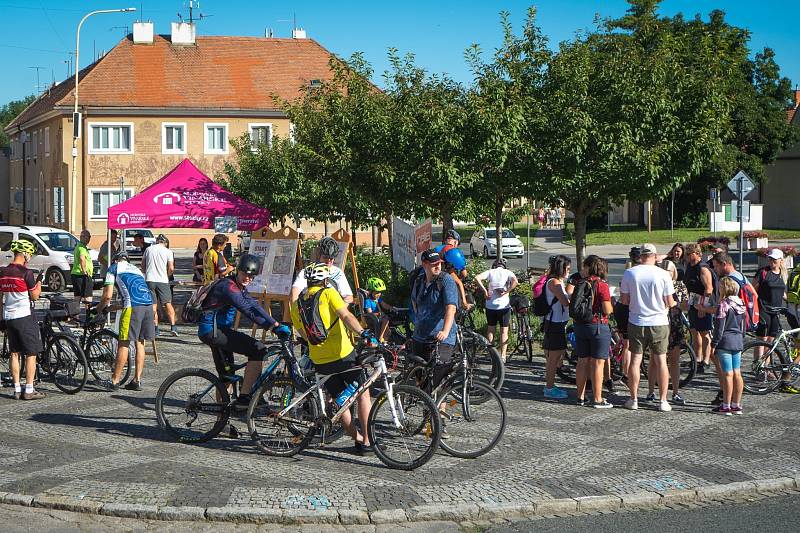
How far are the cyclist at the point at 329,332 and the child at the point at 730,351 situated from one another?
447cm

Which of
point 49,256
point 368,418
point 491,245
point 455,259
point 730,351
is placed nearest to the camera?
point 368,418

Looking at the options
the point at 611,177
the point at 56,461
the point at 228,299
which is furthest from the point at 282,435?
the point at 611,177

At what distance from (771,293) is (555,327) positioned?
11.0 feet

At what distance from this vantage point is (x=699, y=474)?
8211mm

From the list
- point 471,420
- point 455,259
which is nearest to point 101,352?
point 455,259

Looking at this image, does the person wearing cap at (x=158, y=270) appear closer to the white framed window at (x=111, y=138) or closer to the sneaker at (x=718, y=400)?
the sneaker at (x=718, y=400)

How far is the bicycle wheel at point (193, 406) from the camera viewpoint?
29.8 ft

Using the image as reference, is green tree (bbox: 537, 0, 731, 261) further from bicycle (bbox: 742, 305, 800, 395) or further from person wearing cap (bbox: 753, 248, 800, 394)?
bicycle (bbox: 742, 305, 800, 395)

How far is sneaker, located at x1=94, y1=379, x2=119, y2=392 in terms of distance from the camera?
12.1 m

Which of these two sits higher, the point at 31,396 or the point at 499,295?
the point at 499,295

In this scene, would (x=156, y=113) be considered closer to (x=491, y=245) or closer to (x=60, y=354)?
(x=491, y=245)

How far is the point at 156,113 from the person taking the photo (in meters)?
52.7

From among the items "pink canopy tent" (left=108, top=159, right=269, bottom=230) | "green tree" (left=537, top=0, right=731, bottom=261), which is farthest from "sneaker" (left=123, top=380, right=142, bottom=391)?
"green tree" (left=537, top=0, right=731, bottom=261)

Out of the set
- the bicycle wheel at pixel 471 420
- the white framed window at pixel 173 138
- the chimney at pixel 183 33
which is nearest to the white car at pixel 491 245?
the white framed window at pixel 173 138
